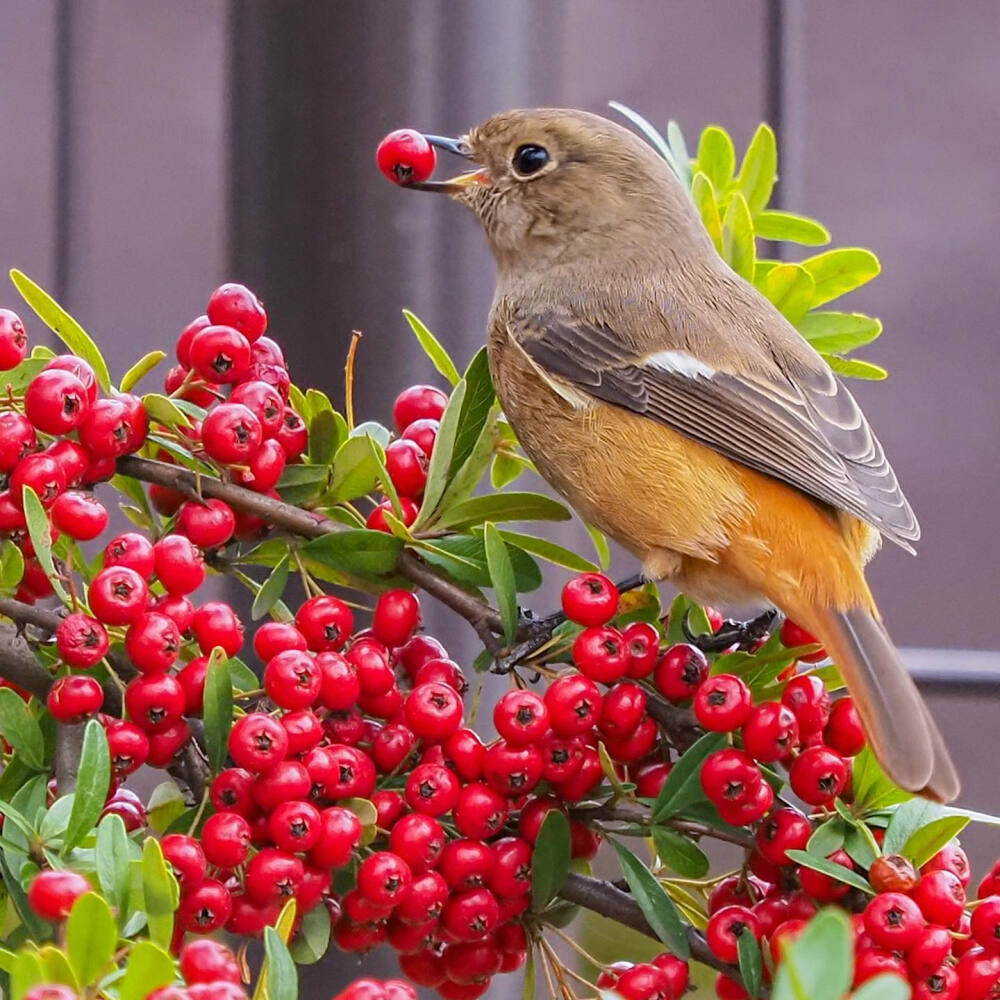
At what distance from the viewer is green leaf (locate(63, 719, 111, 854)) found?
3.86 ft

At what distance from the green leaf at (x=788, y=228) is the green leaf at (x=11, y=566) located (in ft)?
3.25

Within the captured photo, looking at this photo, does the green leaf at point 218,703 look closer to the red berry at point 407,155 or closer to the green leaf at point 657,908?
the green leaf at point 657,908

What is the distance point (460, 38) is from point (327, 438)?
91cm

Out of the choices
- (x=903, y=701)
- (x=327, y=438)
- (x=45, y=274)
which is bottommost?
(x=45, y=274)

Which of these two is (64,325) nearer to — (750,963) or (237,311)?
(237,311)

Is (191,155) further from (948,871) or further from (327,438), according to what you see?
(948,871)

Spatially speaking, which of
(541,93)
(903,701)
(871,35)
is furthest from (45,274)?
(903,701)

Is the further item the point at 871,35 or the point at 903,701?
the point at 871,35

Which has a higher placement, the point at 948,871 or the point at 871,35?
the point at 871,35

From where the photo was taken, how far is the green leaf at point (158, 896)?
1055 millimetres

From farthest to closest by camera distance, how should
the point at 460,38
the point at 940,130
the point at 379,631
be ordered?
the point at 940,130 → the point at 460,38 → the point at 379,631

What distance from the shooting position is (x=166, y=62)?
3.60 meters

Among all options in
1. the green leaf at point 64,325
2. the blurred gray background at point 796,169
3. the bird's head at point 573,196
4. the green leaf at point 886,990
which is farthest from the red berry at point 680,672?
the blurred gray background at point 796,169

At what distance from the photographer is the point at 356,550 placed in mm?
1446
